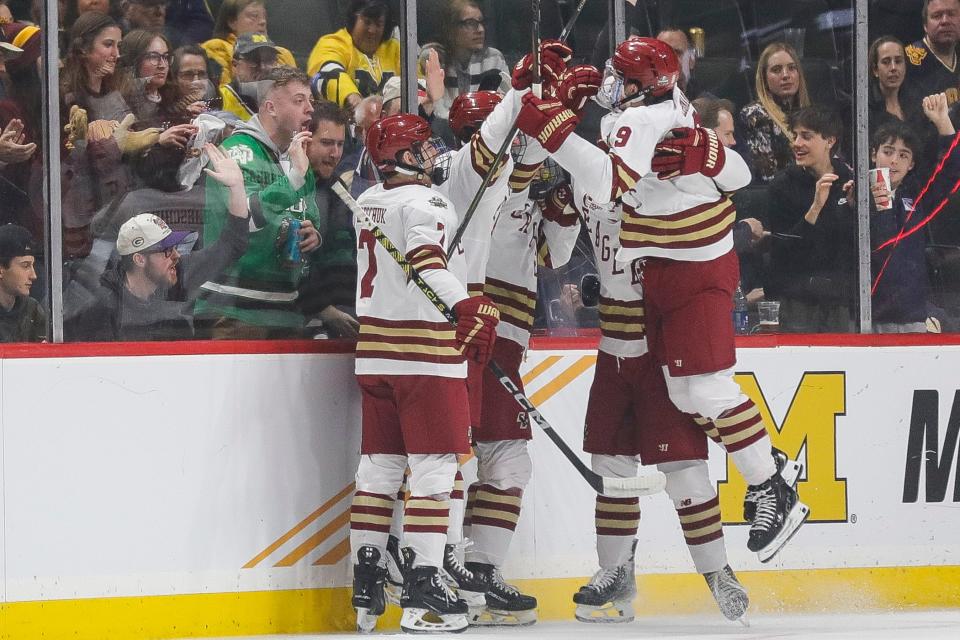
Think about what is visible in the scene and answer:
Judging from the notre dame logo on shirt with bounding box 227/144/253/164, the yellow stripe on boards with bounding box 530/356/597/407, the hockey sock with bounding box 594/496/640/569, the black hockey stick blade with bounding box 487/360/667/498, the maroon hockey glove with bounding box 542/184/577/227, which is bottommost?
the hockey sock with bounding box 594/496/640/569

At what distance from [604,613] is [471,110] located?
1.50m

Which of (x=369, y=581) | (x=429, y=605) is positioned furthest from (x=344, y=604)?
(x=429, y=605)

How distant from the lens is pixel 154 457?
148 inches

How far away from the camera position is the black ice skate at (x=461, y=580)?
3994mm

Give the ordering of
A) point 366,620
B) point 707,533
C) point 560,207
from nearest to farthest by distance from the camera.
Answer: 1. point 366,620
2. point 707,533
3. point 560,207

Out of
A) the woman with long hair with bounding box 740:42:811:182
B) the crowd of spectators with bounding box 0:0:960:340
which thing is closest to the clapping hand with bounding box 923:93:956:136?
the crowd of spectators with bounding box 0:0:960:340

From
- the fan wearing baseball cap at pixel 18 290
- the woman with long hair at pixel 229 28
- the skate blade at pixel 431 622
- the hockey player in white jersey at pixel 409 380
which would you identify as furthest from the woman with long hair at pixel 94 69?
the skate blade at pixel 431 622

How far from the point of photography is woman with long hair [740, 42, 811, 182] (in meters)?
4.68

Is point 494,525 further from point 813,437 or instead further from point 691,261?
point 813,437

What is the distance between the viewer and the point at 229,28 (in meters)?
4.04

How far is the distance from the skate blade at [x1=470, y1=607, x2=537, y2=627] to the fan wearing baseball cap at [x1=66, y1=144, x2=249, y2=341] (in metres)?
1.13

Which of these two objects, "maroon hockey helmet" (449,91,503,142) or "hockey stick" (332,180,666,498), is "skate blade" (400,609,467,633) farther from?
"maroon hockey helmet" (449,91,503,142)

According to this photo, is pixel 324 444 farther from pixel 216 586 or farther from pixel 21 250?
pixel 21 250

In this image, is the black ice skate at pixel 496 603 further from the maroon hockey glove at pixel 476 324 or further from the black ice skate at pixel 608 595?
the maroon hockey glove at pixel 476 324
